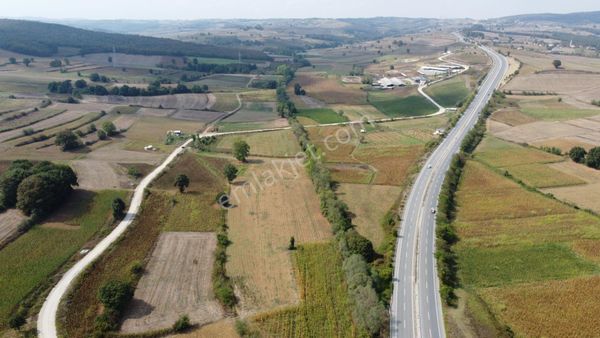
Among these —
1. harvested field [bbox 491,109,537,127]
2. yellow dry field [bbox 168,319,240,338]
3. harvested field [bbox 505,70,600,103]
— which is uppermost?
harvested field [bbox 505,70,600,103]

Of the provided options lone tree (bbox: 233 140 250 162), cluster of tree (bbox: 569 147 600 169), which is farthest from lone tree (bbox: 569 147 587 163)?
lone tree (bbox: 233 140 250 162)

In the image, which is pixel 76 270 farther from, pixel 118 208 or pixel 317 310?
pixel 317 310

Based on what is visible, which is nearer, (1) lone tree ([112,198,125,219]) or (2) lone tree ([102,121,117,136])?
(1) lone tree ([112,198,125,219])

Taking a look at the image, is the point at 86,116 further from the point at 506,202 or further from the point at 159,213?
the point at 506,202

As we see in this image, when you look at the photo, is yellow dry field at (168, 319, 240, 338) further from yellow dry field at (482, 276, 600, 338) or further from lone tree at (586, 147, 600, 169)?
lone tree at (586, 147, 600, 169)

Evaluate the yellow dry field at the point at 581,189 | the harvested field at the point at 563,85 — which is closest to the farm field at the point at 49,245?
the yellow dry field at the point at 581,189

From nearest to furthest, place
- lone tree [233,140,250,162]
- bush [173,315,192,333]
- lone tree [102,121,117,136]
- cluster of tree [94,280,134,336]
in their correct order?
1. cluster of tree [94,280,134,336]
2. bush [173,315,192,333]
3. lone tree [233,140,250,162]
4. lone tree [102,121,117,136]
